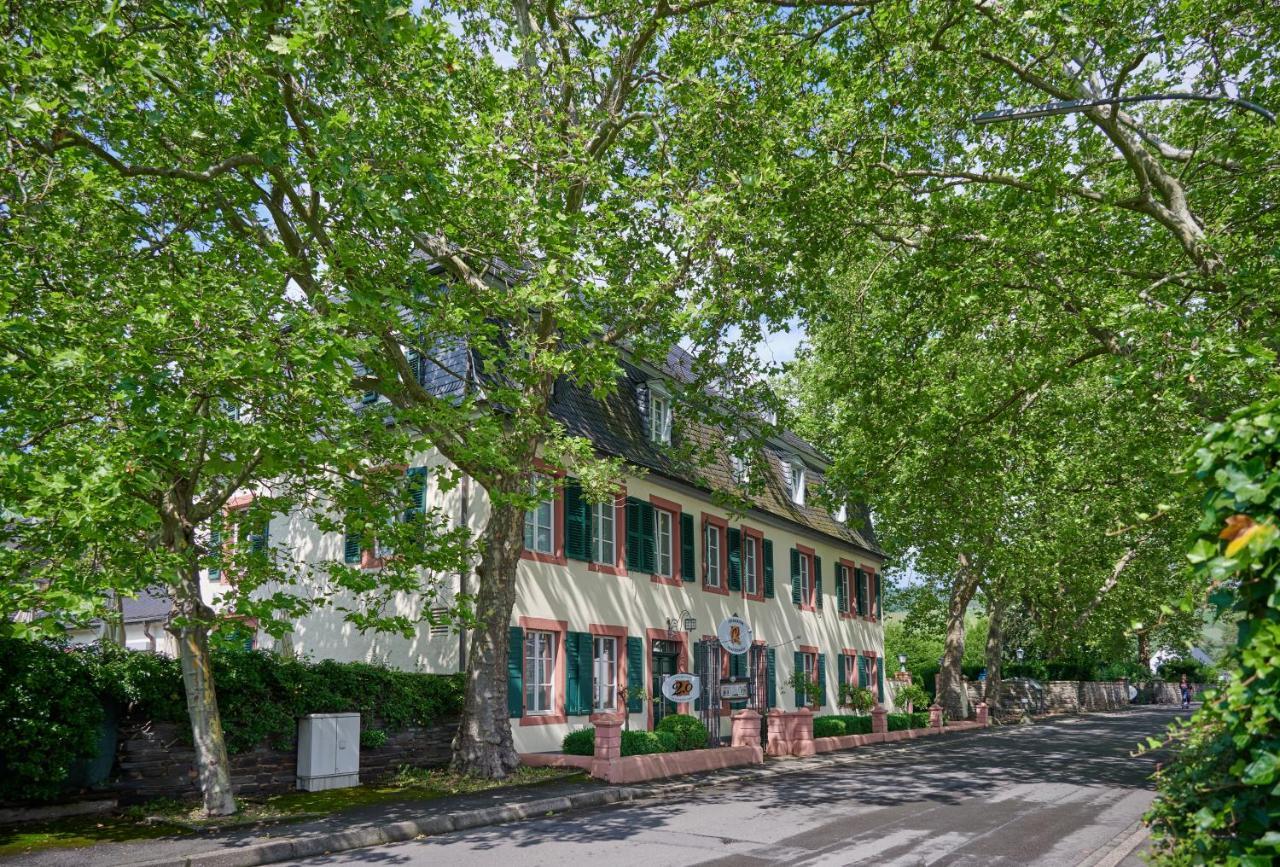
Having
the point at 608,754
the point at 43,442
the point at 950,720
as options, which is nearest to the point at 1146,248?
the point at 608,754

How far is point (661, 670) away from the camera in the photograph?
22.6 metres

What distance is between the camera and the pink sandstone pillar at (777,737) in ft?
71.1

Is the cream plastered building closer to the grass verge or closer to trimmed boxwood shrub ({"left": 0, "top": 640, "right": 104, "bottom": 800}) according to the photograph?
the grass verge

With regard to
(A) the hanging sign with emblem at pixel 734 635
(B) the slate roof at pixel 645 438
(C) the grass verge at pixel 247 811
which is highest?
(B) the slate roof at pixel 645 438

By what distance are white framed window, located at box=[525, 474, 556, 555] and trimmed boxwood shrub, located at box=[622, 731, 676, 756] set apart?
382cm

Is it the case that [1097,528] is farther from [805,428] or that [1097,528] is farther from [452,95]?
[452,95]

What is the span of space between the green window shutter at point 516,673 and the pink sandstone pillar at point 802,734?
23.7 feet

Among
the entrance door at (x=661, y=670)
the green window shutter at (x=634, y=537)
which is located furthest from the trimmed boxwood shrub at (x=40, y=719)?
the entrance door at (x=661, y=670)

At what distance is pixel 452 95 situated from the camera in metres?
13.9

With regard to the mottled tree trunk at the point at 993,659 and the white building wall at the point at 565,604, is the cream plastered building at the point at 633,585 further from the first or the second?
the mottled tree trunk at the point at 993,659

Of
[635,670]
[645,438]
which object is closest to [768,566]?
[645,438]

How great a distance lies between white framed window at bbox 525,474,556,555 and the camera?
18.7 m

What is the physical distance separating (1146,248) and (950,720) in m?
22.5

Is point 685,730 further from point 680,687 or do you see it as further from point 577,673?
point 577,673
